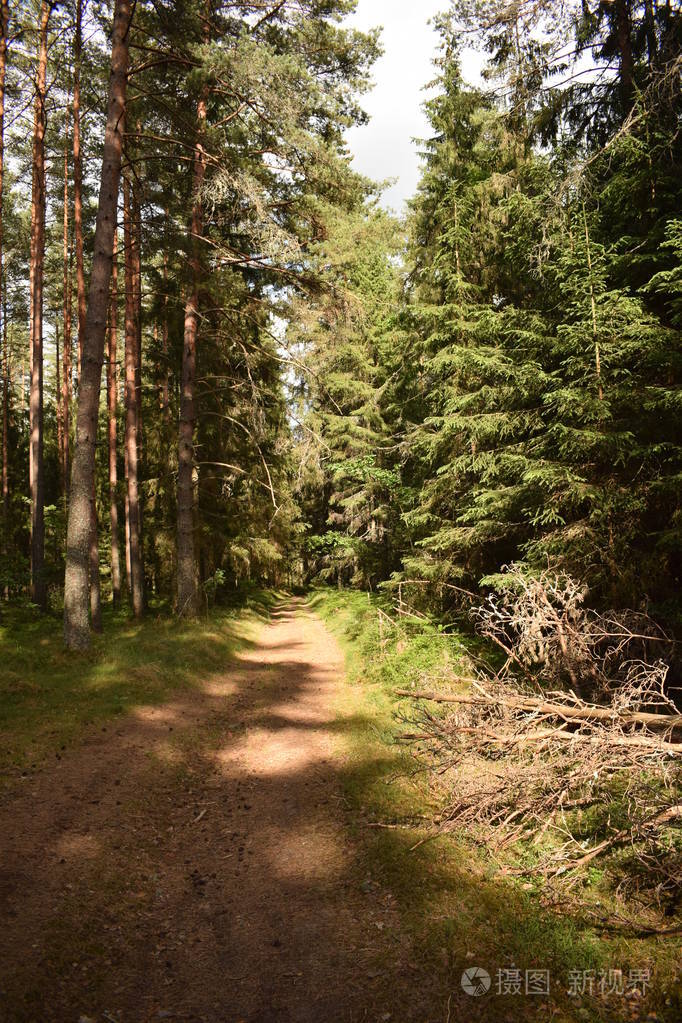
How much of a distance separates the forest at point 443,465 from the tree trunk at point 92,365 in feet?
0.20

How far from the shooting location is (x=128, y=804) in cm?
609

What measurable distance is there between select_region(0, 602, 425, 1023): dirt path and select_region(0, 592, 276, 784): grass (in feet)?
2.10

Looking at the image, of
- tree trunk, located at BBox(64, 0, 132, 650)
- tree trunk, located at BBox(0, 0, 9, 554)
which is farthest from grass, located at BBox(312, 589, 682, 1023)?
tree trunk, located at BBox(0, 0, 9, 554)

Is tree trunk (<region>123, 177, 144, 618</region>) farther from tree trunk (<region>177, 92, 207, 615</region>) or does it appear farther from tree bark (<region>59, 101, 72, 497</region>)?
tree bark (<region>59, 101, 72, 497</region>)

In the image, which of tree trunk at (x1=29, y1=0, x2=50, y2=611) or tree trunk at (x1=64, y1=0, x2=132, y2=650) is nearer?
tree trunk at (x1=64, y1=0, x2=132, y2=650)

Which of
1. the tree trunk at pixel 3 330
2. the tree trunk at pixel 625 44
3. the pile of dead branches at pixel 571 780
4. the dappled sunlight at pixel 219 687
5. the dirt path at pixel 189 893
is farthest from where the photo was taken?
the tree trunk at pixel 3 330

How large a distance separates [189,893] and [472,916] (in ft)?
7.96

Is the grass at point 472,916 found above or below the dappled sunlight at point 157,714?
above

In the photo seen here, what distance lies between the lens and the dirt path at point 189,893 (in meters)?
3.58

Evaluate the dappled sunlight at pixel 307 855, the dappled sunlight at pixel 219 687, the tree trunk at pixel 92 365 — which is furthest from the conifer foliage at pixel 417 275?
the dappled sunlight at pixel 307 855

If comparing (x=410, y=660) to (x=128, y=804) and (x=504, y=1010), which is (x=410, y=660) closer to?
(x=128, y=804)

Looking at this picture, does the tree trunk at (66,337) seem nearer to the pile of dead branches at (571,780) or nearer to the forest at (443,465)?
the forest at (443,465)

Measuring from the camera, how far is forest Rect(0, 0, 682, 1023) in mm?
4629

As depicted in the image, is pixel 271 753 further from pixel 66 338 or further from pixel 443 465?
pixel 66 338
